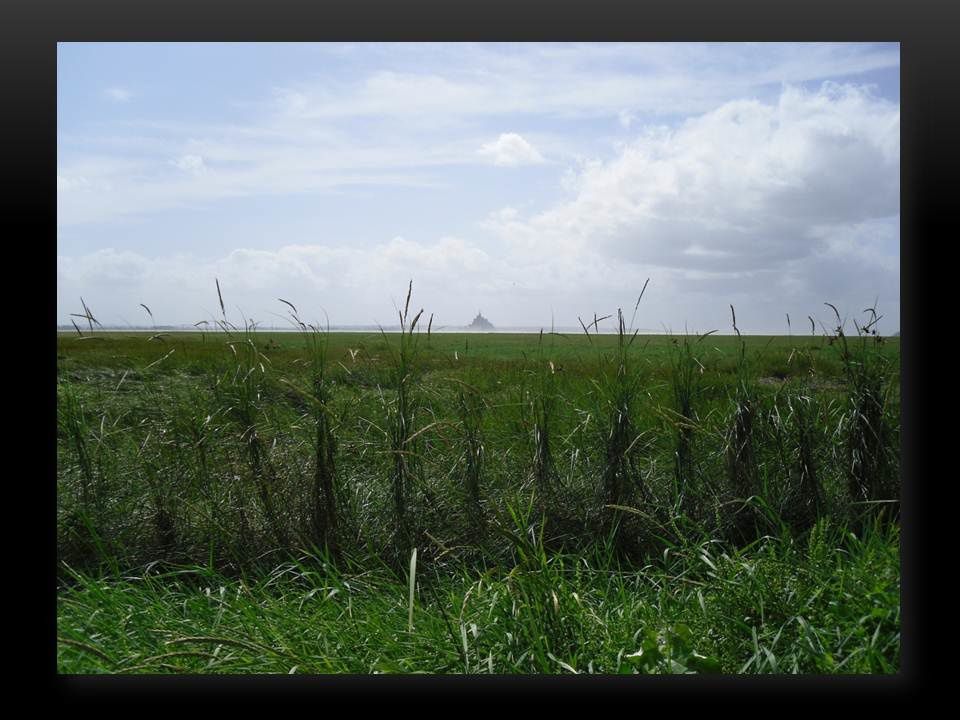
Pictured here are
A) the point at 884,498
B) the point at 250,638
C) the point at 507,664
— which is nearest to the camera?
the point at 507,664

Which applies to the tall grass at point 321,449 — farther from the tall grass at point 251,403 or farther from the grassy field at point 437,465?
the tall grass at point 251,403

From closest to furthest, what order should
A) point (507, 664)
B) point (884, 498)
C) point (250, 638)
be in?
point (507, 664) → point (250, 638) → point (884, 498)

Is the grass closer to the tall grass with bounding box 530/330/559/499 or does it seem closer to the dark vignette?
the dark vignette

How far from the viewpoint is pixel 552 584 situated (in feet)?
7.59

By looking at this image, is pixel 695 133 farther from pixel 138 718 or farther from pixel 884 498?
pixel 138 718

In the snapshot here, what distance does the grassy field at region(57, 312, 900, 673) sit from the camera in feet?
9.34

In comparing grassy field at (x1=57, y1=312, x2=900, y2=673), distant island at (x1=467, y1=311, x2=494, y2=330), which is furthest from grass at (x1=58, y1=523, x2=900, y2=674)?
distant island at (x1=467, y1=311, x2=494, y2=330)

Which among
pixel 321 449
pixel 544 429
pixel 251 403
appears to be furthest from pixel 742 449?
pixel 251 403

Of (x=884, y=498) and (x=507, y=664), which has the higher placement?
(x=884, y=498)

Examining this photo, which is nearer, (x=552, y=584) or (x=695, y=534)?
(x=552, y=584)

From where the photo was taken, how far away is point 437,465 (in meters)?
3.11
